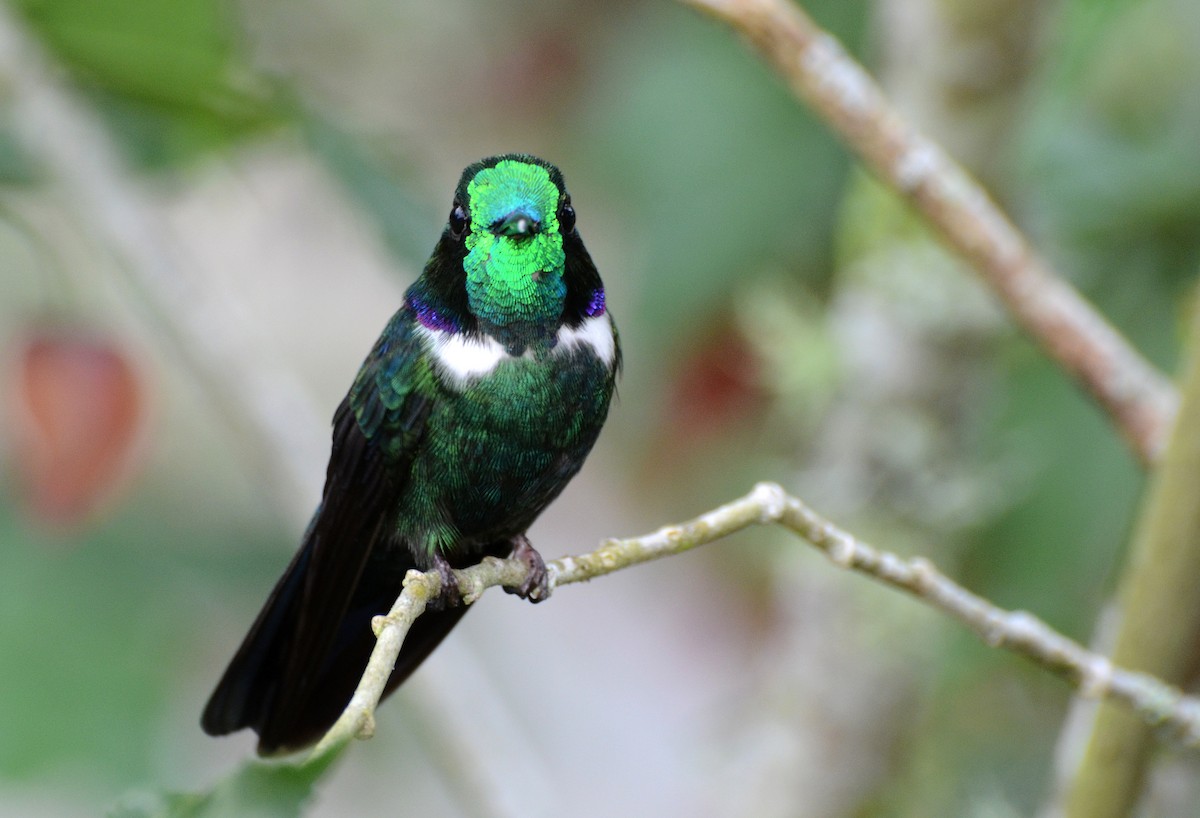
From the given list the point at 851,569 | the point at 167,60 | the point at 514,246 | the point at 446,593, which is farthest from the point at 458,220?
the point at 167,60

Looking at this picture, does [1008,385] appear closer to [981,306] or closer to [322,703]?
[981,306]

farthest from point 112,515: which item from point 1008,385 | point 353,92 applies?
point 1008,385

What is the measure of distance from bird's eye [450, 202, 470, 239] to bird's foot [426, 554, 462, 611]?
9.2 inches

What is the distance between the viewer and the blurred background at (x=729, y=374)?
1863 mm

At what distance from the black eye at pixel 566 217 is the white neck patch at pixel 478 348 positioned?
92 millimetres

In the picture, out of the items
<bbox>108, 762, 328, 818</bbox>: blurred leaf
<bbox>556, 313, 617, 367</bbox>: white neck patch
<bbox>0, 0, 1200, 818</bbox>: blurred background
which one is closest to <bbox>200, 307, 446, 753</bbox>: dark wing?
<bbox>556, 313, 617, 367</bbox>: white neck patch

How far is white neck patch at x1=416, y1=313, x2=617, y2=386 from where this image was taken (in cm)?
104

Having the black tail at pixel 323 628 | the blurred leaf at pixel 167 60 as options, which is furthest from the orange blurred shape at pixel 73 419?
the black tail at pixel 323 628

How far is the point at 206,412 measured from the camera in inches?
153

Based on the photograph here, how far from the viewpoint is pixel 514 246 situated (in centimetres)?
97

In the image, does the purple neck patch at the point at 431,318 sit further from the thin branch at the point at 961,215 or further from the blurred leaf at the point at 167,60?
the blurred leaf at the point at 167,60

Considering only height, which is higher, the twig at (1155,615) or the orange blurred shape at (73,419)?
the orange blurred shape at (73,419)

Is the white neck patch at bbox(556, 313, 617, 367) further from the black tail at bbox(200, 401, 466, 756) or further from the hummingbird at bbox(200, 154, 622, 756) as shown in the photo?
the black tail at bbox(200, 401, 466, 756)

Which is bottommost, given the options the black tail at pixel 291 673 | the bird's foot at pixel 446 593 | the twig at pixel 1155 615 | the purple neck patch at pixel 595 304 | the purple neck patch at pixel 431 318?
the twig at pixel 1155 615
